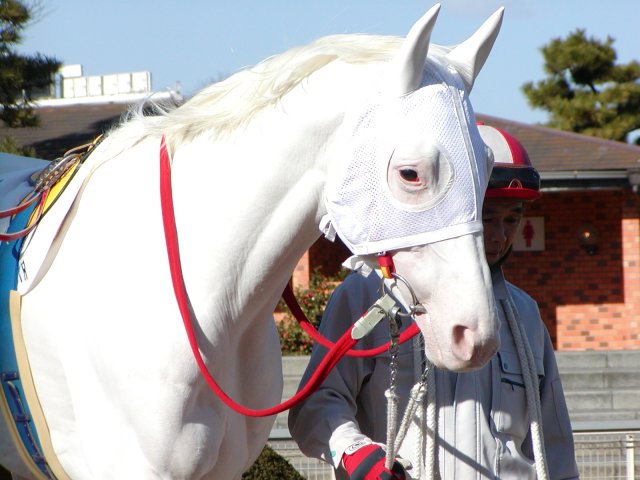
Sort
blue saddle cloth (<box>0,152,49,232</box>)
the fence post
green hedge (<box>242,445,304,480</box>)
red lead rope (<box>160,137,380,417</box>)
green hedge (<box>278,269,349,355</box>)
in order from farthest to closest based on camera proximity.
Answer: green hedge (<box>278,269,349,355</box>)
the fence post
green hedge (<box>242,445,304,480</box>)
blue saddle cloth (<box>0,152,49,232</box>)
red lead rope (<box>160,137,380,417</box>)

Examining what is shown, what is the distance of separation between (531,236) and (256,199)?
11.8 meters

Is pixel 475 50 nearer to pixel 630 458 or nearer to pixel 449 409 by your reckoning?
pixel 449 409

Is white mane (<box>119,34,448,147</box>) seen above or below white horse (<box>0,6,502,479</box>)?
above

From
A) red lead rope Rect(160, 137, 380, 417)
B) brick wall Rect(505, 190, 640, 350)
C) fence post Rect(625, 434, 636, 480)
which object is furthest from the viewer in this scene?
brick wall Rect(505, 190, 640, 350)

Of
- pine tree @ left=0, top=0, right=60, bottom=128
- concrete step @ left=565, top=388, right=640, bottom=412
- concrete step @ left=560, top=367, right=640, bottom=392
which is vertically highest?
pine tree @ left=0, top=0, right=60, bottom=128

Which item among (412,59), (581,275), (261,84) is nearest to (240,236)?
(261,84)

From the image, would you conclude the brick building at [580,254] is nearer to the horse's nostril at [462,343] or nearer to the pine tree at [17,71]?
the pine tree at [17,71]

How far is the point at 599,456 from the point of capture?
517cm

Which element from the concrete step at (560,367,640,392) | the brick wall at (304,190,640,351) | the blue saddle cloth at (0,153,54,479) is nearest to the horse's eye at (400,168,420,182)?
the blue saddle cloth at (0,153,54,479)

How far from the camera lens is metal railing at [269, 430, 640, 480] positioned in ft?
16.3

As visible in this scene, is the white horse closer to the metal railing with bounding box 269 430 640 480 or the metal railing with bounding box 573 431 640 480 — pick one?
the metal railing with bounding box 269 430 640 480

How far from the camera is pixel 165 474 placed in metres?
2.52

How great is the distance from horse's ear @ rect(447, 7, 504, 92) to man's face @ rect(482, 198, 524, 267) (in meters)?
0.58

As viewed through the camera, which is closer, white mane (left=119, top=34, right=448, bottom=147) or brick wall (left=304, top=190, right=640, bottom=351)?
white mane (left=119, top=34, right=448, bottom=147)
